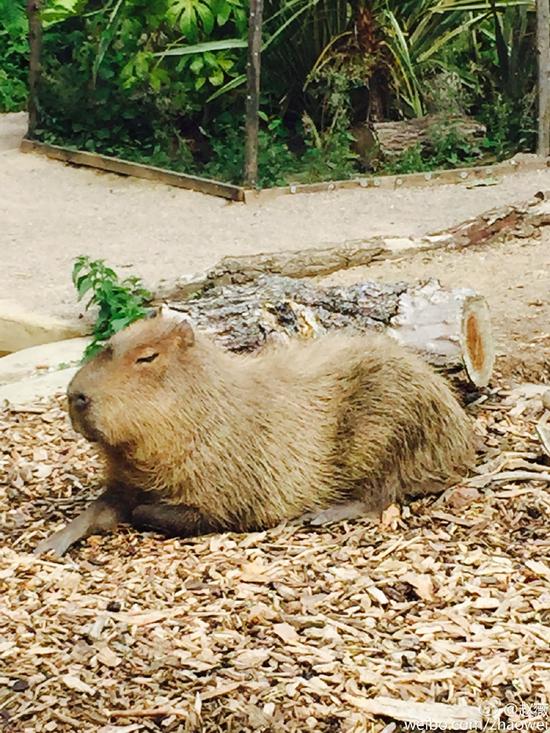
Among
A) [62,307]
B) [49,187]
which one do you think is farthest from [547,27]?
[62,307]

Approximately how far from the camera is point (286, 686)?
2850 mm

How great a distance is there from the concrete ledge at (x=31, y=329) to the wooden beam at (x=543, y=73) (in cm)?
530

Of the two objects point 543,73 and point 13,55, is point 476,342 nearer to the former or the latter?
point 543,73

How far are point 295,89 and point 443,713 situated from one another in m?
9.57

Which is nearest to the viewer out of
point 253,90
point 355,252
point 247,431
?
point 247,431

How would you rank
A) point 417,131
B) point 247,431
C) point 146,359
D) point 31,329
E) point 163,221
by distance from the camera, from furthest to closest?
point 417,131, point 163,221, point 31,329, point 247,431, point 146,359

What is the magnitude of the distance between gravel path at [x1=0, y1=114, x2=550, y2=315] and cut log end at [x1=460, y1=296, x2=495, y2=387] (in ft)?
11.0

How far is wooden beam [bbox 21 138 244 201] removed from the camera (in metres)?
10.6

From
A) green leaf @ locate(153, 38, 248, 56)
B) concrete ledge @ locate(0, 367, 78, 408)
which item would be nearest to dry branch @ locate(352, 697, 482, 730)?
concrete ledge @ locate(0, 367, 78, 408)

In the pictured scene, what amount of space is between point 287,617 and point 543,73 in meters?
8.39

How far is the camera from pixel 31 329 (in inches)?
285

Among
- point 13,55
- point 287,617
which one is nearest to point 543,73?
point 13,55

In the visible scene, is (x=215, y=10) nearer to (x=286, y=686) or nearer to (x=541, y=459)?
(x=541, y=459)

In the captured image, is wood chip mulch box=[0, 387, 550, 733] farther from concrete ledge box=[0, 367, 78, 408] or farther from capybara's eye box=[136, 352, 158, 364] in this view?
concrete ledge box=[0, 367, 78, 408]
